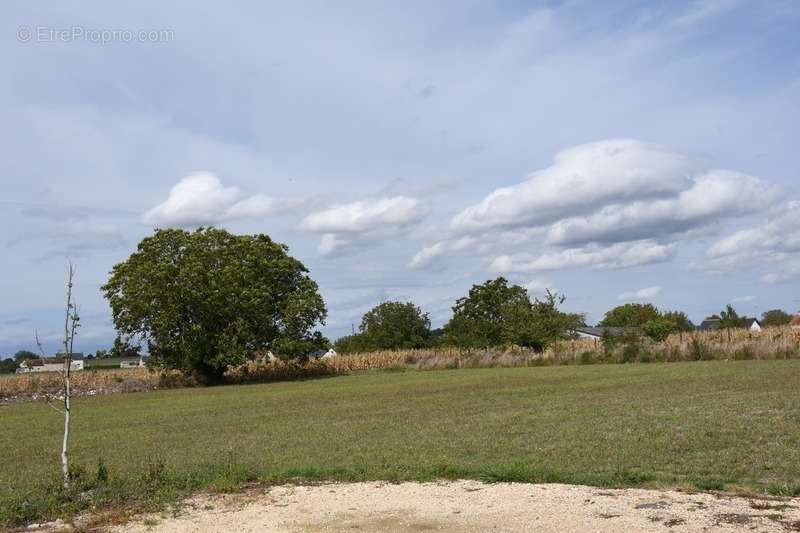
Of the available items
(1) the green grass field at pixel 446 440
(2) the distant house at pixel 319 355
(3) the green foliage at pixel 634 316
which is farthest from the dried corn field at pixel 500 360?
(3) the green foliage at pixel 634 316

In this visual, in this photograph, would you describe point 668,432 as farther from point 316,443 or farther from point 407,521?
point 407,521

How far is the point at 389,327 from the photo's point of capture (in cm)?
8075

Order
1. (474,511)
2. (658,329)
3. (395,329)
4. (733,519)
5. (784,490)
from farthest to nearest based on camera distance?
1. (395,329)
2. (658,329)
3. (784,490)
4. (474,511)
5. (733,519)

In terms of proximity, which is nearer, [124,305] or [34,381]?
[124,305]

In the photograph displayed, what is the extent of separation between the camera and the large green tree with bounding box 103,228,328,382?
126ft

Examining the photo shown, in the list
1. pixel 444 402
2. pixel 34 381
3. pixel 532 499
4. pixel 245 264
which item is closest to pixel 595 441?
pixel 532 499

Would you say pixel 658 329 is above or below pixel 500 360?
above

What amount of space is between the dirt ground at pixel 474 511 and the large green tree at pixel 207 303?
31.4 metres

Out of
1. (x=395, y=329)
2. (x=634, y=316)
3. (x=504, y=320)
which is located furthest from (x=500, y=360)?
(x=634, y=316)

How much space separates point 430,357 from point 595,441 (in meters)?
41.4

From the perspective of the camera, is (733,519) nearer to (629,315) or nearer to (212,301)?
(212,301)

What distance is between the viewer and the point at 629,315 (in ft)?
364

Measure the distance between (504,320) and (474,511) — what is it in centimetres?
5234

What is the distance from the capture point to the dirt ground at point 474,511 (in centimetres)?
635
